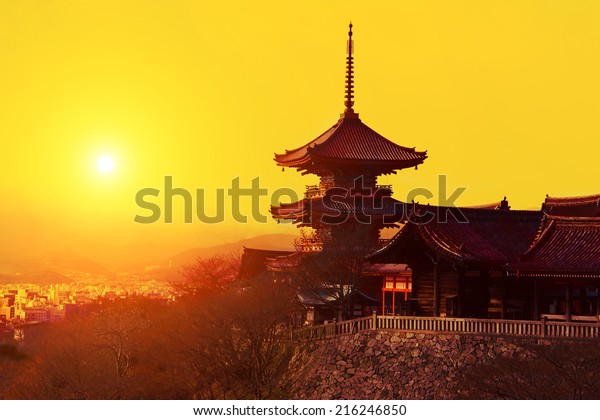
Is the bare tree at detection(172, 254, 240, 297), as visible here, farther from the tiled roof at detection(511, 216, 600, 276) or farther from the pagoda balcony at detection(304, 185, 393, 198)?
Answer: the tiled roof at detection(511, 216, 600, 276)

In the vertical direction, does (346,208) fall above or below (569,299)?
above

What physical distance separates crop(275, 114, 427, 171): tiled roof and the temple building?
232 cm

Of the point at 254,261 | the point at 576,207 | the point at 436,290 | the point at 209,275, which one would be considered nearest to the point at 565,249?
the point at 576,207

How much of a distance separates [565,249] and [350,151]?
61.8 feet

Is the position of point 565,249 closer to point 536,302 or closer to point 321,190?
point 536,302

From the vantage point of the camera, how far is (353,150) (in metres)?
53.7

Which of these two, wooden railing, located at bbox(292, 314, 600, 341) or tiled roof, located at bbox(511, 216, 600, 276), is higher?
tiled roof, located at bbox(511, 216, 600, 276)

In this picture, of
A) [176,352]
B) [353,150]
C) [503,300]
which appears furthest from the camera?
[353,150]

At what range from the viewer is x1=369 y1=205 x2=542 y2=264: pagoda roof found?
38.4m

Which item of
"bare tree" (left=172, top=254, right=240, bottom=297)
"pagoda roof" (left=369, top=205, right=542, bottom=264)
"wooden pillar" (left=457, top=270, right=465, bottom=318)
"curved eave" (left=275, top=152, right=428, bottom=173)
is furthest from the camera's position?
"bare tree" (left=172, top=254, right=240, bottom=297)

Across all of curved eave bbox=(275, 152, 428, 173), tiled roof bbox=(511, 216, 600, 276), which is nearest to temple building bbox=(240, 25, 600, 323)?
tiled roof bbox=(511, 216, 600, 276)

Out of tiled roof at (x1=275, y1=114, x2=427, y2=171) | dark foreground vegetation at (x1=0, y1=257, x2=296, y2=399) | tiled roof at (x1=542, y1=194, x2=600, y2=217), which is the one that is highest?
tiled roof at (x1=275, y1=114, x2=427, y2=171)

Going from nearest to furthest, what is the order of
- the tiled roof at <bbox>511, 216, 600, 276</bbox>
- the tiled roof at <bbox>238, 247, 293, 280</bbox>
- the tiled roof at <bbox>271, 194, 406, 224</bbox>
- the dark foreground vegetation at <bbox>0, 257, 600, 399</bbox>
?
the dark foreground vegetation at <bbox>0, 257, 600, 399</bbox> < the tiled roof at <bbox>511, 216, 600, 276</bbox> < the tiled roof at <bbox>271, 194, 406, 224</bbox> < the tiled roof at <bbox>238, 247, 293, 280</bbox>

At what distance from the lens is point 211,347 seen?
41969mm
